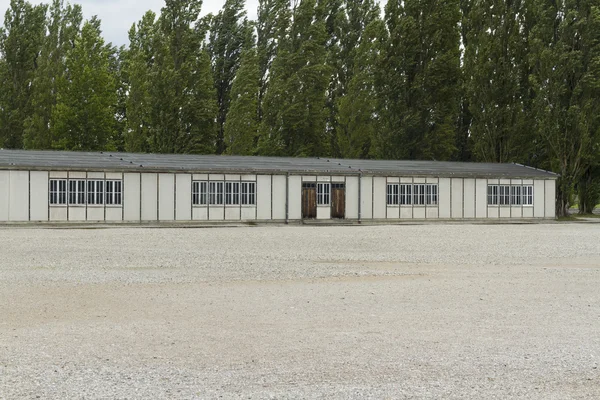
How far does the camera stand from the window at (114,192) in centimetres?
3167

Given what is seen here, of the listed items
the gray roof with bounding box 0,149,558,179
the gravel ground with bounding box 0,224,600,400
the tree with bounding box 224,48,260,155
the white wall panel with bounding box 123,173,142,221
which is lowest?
the gravel ground with bounding box 0,224,600,400

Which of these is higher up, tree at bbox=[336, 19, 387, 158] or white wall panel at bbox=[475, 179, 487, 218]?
tree at bbox=[336, 19, 387, 158]

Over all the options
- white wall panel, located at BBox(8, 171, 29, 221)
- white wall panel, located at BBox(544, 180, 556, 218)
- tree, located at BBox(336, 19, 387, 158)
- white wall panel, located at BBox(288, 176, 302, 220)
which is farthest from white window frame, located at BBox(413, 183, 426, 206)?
white wall panel, located at BBox(8, 171, 29, 221)

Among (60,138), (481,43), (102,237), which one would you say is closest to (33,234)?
(102,237)

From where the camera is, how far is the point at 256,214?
34344 mm

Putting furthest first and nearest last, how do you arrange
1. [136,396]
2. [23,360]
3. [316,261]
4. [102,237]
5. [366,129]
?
[366,129], [102,237], [316,261], [23,360], [136,396]

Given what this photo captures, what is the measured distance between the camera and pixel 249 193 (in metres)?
34.3

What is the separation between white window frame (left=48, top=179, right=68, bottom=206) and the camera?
1204 inches

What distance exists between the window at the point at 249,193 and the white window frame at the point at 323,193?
324 centimetres

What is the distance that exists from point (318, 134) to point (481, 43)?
37.2ft

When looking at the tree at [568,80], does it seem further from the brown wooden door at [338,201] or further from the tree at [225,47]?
the tree at [225,47]

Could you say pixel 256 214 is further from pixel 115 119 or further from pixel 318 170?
pixel 115 119

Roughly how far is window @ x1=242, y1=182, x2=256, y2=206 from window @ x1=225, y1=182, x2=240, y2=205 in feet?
0.91

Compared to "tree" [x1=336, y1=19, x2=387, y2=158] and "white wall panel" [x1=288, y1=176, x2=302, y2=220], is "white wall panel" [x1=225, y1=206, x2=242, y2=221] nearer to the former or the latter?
"white wall panel" [x1=288, y1=176, x2=302, y2=220]
